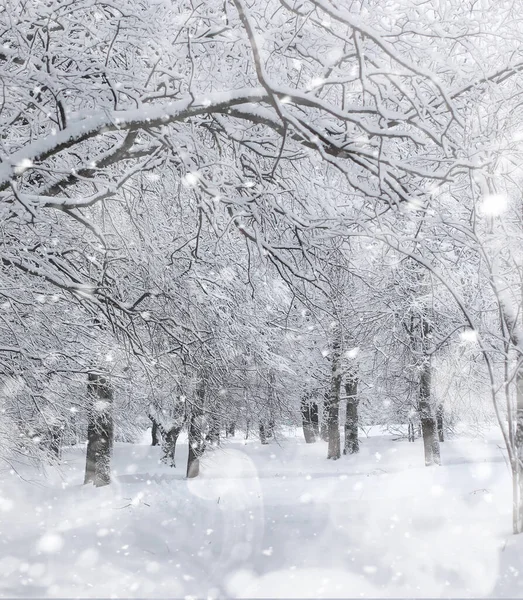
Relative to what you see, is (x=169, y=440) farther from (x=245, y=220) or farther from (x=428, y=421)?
(x=245, y=220)

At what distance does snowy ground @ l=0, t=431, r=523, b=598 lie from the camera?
5395 mm

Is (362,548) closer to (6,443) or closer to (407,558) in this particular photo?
(407,558)

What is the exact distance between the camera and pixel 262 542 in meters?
7.27

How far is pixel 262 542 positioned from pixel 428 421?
1283 centimetres

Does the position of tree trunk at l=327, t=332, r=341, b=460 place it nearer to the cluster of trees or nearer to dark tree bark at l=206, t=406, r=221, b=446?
dark tree bark at l=206, t=406, r=221, b=446

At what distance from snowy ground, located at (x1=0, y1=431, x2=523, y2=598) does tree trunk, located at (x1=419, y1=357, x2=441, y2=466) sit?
453 centimetres

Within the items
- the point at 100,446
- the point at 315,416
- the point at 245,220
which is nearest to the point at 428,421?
the point at 100,446

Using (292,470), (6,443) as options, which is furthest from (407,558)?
(292,470)

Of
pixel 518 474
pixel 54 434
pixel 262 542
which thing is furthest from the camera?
pixel 54 434

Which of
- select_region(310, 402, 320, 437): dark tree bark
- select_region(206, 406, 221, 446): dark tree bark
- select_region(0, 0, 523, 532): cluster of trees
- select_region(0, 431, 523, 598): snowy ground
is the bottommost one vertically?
select_region(0, 431, 523, 598): snowy ground

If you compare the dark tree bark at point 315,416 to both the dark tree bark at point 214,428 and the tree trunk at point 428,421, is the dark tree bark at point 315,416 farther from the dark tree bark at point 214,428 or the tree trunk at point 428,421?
the dark tree bark at point 214,428

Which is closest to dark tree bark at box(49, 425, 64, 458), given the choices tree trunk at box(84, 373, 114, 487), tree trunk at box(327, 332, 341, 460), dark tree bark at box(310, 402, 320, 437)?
tree trunk at box(84, 373, 114, 487)

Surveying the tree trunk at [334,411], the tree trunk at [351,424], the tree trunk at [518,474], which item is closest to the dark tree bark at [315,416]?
the tree trunk at [351,424]

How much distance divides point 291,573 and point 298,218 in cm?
358
